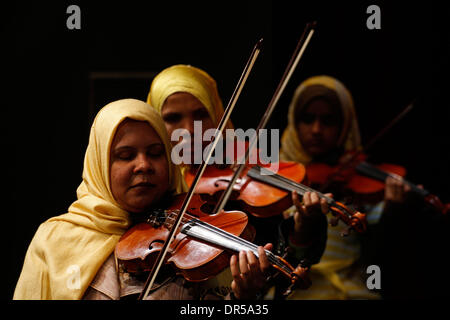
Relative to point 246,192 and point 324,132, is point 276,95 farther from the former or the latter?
point 324,132

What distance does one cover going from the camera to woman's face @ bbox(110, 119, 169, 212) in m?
1.37

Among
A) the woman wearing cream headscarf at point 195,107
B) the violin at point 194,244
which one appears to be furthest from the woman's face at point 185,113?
the violin at point 194,244

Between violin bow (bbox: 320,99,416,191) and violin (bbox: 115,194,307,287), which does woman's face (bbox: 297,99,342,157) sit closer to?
violin bow (bbox: 320,99,416,191)

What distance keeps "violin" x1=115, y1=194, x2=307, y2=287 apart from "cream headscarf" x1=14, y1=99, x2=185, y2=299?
6 centimetres

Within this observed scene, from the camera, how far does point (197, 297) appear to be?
1.38 m

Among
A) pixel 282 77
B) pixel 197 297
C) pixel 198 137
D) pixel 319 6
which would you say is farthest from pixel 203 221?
pixel 319 6

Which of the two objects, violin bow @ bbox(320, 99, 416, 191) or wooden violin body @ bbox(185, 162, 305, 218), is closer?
wooden violin body @ bbox(185, 162, 305, 218)

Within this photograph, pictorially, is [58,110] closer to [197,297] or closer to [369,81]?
[197,297]

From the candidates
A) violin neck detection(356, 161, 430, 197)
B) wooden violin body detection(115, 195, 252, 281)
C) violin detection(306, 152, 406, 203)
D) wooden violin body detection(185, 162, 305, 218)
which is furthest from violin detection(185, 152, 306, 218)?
violin neck detection(356, 161, 430, 197)

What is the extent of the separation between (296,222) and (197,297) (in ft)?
1.23

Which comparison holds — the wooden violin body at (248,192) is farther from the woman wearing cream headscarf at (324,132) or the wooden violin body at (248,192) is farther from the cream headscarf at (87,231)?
the woman wearing cream headscarf at (324,132)

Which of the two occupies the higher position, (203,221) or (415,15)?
(415,15)

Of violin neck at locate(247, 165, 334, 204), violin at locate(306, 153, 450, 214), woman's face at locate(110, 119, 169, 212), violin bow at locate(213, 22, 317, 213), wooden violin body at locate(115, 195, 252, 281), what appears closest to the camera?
wooden violin body at locate(115, 195, 252, 281)
